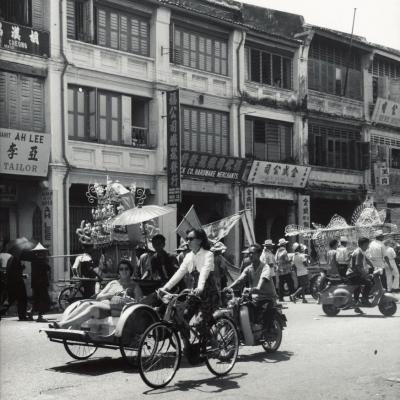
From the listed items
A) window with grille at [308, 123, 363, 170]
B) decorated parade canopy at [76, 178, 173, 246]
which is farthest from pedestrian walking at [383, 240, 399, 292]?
window with grille at [308, 123, 363, 170]

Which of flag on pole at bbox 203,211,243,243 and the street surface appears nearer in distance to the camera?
the street surface

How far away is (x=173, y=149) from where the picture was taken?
70.0 feet

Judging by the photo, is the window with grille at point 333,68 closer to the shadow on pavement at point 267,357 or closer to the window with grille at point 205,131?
the window with grille at point 205,131

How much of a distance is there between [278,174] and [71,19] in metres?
9.56

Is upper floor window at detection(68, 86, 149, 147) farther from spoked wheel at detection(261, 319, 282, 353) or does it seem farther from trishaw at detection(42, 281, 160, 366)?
trishaw at detection(42, 281, 160, 366)

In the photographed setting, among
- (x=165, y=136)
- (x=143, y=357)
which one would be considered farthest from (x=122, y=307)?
(x=165, y=136)

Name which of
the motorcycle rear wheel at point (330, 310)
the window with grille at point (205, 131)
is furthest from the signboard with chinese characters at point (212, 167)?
the motorcycle rear wheel at point (330, 310)

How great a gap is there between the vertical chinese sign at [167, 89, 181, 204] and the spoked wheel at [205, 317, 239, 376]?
1302cm

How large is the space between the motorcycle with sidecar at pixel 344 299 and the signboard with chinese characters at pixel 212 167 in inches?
333

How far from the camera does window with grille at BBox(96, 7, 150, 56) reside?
2050 cm

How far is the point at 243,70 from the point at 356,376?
18.0m

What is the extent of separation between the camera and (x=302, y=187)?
88.0ft

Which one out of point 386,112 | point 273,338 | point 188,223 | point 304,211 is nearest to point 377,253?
point 188,223

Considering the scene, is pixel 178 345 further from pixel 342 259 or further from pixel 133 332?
pixel 342 259
